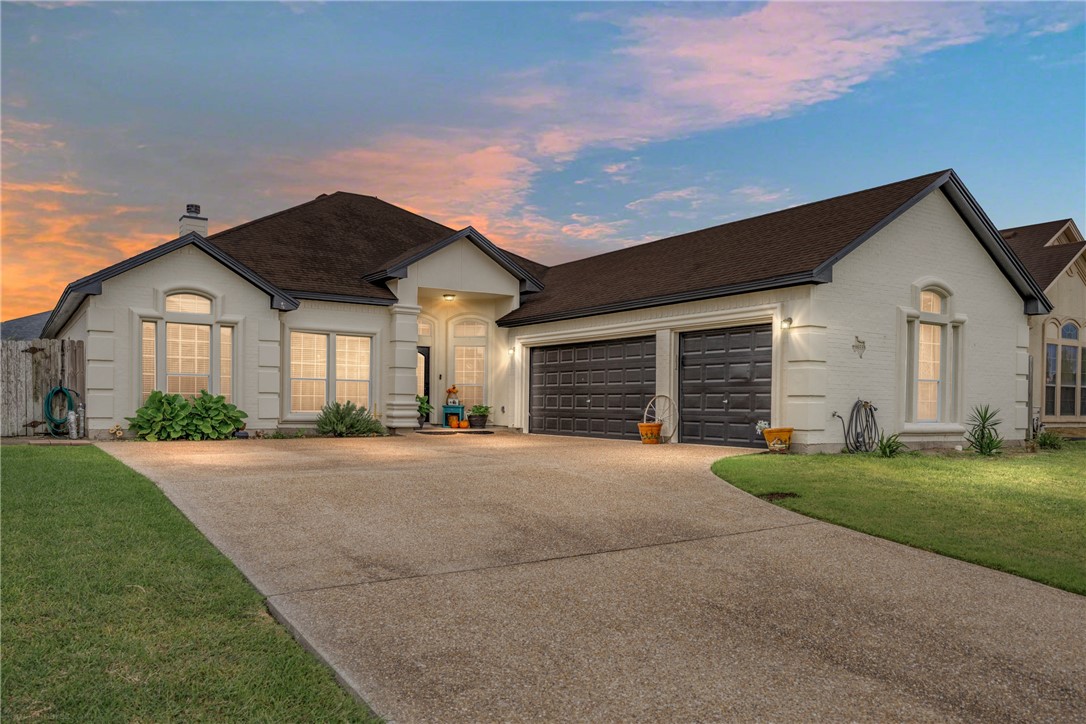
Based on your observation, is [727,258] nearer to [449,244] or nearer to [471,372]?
[449,244]

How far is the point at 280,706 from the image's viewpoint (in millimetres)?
3314

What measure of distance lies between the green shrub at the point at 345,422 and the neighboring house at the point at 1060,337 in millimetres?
17677

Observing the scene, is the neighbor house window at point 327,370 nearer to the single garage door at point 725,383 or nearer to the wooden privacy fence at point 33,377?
the wooden privacy fence at point 33,377

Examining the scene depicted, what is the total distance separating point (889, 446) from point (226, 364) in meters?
14.3

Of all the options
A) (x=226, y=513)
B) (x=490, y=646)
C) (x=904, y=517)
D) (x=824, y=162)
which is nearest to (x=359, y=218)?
(x=824, y=162)

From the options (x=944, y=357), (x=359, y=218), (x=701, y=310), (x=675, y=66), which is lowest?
(x=944, y=357)

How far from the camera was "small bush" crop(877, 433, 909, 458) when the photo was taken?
1362 cm

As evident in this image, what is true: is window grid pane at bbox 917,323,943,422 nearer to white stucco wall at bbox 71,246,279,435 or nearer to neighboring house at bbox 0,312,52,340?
white stucco wall at bbox 71,246,279,435

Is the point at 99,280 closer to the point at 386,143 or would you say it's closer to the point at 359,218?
the point at 386,143

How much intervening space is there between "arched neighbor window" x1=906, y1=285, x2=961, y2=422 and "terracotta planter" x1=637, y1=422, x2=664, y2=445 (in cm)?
534

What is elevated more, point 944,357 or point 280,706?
point 944,357

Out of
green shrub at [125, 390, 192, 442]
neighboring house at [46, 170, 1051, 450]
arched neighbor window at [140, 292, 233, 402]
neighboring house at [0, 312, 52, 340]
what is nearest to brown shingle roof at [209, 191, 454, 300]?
neighboring house at [46, 170, 1051, 450]

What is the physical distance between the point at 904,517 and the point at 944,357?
9801 mm

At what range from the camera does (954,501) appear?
8.85 meters
